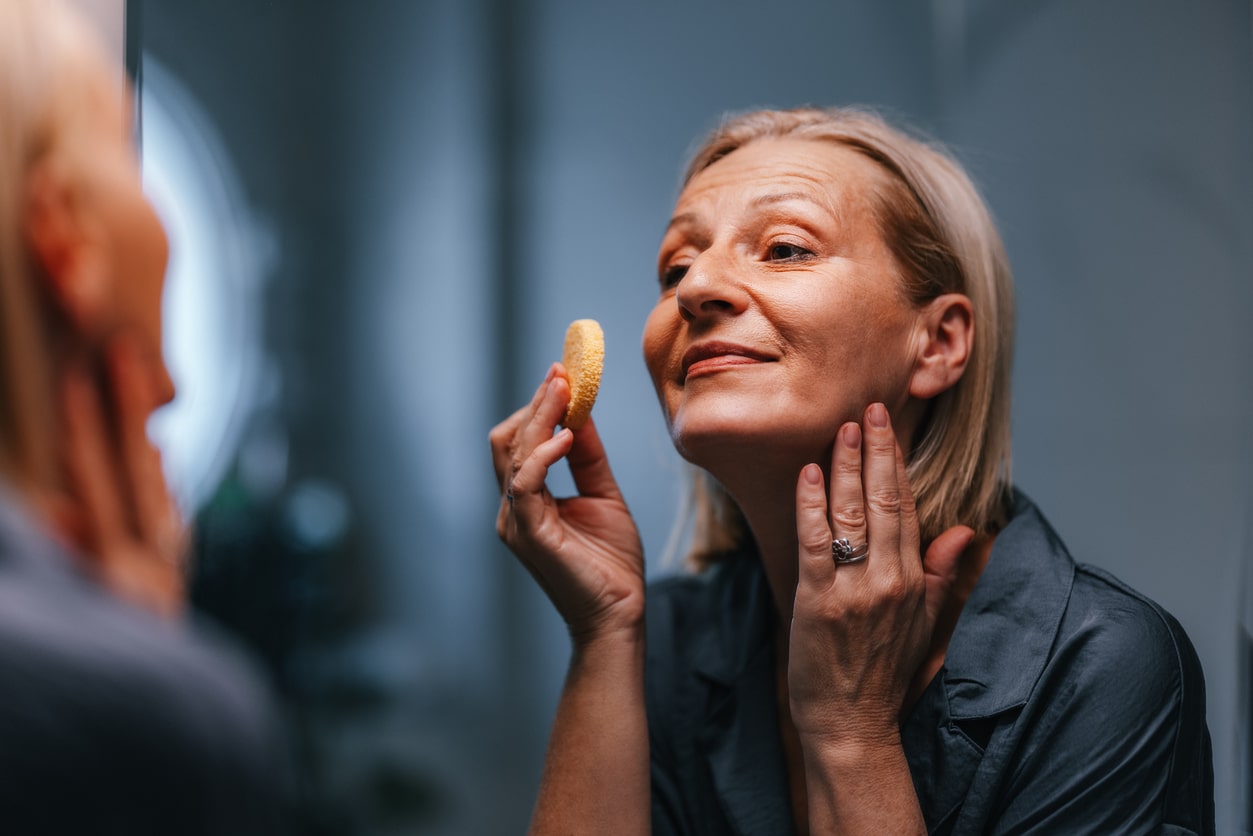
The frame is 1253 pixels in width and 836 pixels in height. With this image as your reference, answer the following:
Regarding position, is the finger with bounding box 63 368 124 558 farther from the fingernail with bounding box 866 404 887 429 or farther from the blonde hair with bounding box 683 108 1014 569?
the blonde hair with bounding box 683 108 1014 569

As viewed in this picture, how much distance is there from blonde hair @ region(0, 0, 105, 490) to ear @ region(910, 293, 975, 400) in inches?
35.7

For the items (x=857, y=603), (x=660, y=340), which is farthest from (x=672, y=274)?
(x=857, y=603)

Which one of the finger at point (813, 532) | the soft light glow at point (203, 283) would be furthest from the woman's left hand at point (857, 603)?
the soft light glow at point (203, 283)

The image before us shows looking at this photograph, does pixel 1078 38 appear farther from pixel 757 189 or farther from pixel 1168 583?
pixel 1168 583

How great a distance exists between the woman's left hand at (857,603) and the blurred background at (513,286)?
0.52m

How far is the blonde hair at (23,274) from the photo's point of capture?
0.54 meters

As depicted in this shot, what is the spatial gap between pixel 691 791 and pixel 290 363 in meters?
1.05

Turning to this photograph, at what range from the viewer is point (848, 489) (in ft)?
3.40

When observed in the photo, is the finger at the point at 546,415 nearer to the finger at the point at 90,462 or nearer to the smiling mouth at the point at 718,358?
the smiling mouth at the point at 718,358

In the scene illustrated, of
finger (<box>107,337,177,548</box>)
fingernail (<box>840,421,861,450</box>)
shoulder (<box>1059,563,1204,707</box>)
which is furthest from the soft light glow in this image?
shoulder (<box>1059,563,1204,707</box>)

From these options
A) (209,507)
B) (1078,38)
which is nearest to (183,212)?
(209,507)

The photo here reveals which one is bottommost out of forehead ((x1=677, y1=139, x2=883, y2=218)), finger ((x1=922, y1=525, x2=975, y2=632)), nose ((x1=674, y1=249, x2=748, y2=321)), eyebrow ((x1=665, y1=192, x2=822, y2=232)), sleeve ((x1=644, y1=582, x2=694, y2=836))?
sleeve ((x1=644, y1=582, x2=694, y2=836))

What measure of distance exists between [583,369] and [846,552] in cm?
36

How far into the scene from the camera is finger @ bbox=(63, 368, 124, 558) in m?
0.55
